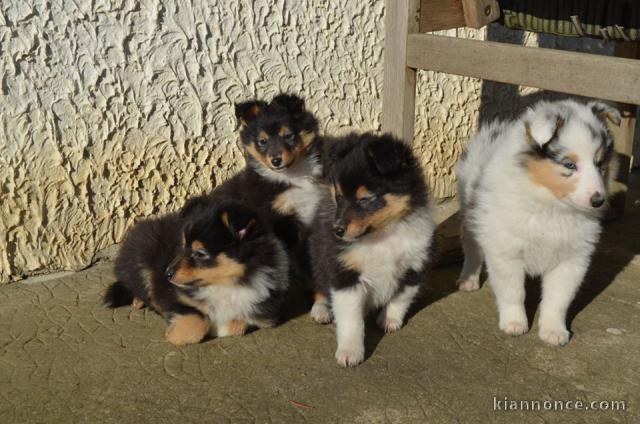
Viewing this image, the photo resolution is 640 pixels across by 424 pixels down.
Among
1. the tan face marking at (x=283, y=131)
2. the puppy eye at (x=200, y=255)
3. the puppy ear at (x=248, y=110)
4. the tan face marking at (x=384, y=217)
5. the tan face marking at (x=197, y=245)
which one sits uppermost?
the puppy ear at (x=248, y=110)

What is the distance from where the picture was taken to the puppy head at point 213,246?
3547mm

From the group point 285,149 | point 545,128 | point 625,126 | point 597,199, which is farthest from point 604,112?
point 285,149

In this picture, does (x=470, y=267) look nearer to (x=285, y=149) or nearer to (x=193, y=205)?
(x=285, y=149)

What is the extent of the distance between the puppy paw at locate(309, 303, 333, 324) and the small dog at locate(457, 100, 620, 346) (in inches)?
36.0

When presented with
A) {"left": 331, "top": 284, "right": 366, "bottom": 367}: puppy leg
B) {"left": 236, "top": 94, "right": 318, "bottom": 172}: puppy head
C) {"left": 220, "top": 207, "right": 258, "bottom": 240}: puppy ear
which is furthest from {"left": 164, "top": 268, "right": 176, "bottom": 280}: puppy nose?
{"left": 236, "top": 94, "right": 318, "bottom": 172}: puppy head

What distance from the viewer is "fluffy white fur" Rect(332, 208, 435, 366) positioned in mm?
3586

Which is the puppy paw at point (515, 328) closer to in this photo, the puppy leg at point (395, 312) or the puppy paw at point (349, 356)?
the puppy leg at point (395, 312)

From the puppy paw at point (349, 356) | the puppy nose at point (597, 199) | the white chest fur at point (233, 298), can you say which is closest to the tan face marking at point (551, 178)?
the puppy nose at point (597, 199)

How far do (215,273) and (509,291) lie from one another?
1.55 metres

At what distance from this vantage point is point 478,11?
4355 mm

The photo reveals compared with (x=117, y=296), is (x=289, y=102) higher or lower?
higher

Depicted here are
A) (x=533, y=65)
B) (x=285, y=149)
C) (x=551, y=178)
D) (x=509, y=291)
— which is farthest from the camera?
(x=285, y=149)

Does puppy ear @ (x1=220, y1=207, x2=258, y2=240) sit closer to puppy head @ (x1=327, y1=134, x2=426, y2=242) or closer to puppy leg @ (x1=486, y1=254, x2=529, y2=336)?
puppy head @ (x1=327, y1=134, x2=426, y2=242)

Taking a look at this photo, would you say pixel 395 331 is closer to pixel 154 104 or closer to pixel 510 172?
pixel 510 172
